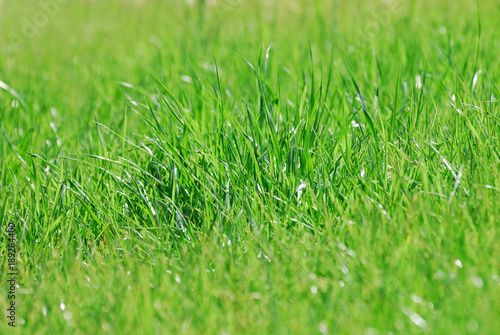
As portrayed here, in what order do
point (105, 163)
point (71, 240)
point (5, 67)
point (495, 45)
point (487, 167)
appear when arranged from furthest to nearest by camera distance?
1. point (5, 67)
2. point (495, 45)
3. point (105, 163)
4. point (71, 240)
5. point (487, 167)

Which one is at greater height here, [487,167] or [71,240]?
[487,167]

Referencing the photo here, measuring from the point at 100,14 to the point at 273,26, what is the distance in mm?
3235

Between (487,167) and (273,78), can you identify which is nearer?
(487,167)

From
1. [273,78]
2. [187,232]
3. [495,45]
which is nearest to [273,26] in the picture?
[273,78]

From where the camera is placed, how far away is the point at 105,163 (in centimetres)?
232

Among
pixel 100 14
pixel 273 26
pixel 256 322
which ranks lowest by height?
pixel 100 14

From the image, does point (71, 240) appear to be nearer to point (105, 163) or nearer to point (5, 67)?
point (105, 163)

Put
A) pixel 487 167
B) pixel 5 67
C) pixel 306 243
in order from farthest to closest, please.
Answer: pixel 5 67 → pixel 487 167 → pixel 306 243

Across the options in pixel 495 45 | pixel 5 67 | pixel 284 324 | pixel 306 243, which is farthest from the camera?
pixel 5 67

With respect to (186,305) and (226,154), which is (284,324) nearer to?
(186,305)

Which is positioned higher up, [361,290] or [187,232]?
[361,290]

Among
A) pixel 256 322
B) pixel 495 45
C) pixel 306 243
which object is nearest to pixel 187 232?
pixel 306 243

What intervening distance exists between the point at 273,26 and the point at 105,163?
2890 mm

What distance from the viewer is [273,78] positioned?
3.51 m
